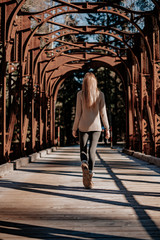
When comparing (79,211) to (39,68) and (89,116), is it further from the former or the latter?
(39,68)

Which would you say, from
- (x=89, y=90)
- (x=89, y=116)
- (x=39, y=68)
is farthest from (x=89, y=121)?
(x=39, y=68)

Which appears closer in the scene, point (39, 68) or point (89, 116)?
point (89, 116)

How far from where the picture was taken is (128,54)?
1783 centimetres

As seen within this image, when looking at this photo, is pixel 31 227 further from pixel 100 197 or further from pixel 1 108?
pixel 1 108

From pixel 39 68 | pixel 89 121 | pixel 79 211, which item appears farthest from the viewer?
pixel 39 68

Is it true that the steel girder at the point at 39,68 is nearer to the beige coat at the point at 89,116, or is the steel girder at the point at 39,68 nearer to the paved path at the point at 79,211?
the beige coat at the point at 89,116

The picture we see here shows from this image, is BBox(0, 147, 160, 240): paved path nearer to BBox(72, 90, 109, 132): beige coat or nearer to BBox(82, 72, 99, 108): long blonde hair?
BBox(72, 90, 109, 132): beige coat

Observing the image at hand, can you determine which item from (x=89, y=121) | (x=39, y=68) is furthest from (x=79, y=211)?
(x=39, y=68)

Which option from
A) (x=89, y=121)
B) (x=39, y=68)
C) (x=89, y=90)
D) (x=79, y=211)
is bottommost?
(x=79, y=211)

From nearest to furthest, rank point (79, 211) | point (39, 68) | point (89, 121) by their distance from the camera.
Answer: point (79, 211) < point (89, 121) < point (39, 68)

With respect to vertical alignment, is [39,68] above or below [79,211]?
above

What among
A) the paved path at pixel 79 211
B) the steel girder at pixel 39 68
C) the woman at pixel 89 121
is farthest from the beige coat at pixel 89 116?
the steel girder at pixel 39 68

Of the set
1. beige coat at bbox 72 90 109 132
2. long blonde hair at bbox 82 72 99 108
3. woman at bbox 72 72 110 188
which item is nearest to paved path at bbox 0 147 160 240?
woman at bbox 72 72 110 188

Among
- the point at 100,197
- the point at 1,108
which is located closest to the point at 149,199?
the point at 100,197
